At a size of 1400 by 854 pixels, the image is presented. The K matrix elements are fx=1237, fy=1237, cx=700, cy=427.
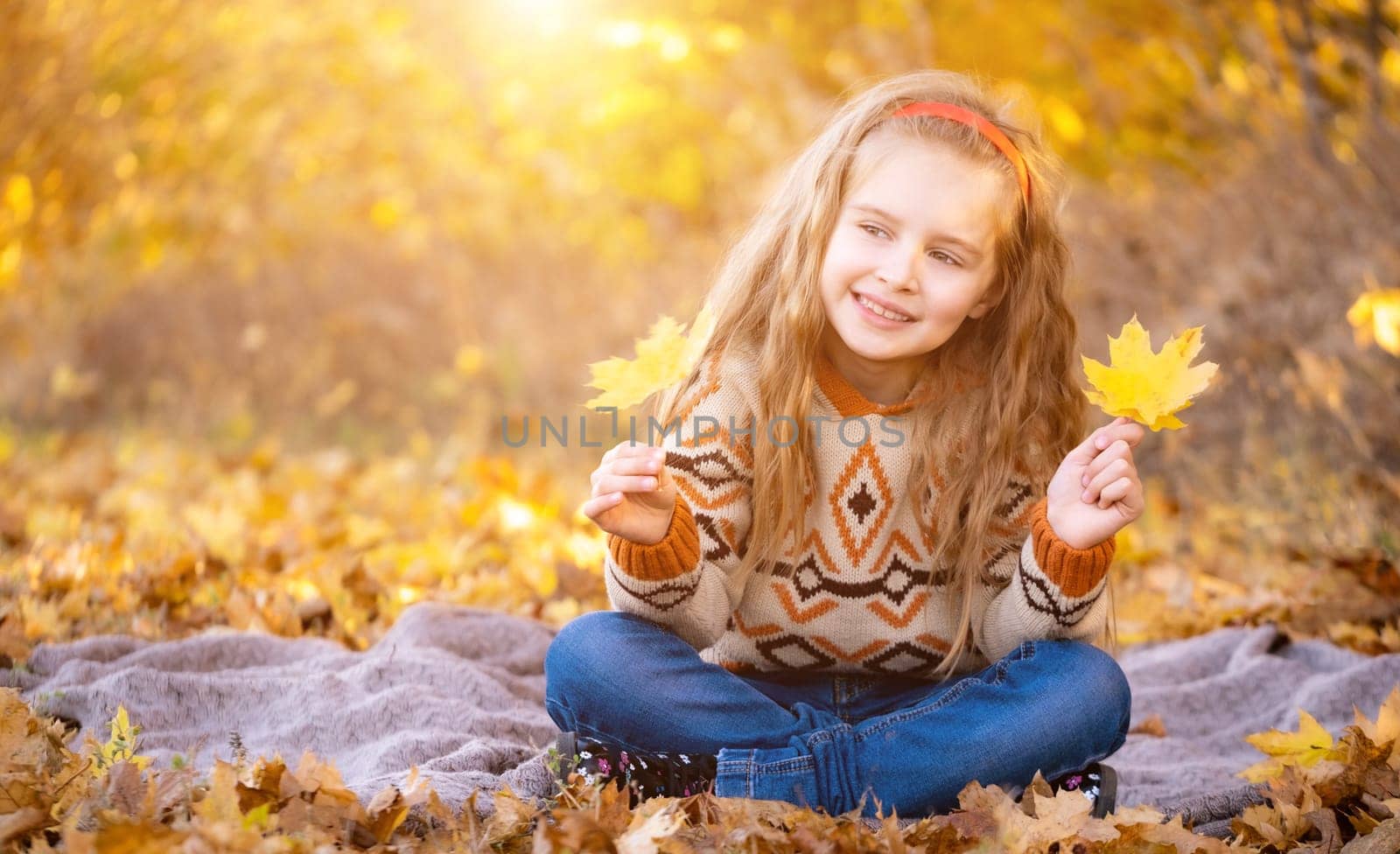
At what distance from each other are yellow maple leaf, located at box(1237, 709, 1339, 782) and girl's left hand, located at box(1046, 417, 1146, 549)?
510 mm

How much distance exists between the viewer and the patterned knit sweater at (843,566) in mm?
2062

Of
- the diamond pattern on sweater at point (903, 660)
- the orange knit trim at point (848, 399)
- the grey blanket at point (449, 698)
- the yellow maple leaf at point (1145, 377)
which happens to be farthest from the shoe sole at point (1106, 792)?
the orange knit trim at point (848, 399)

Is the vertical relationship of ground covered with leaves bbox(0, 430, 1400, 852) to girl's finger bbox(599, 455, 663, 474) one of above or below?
below

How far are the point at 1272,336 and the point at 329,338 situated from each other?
14.4 feet

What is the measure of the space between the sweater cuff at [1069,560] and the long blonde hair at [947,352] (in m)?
0.15

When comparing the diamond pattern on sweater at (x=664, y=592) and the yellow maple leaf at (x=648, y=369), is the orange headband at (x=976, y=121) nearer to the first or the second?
the yellow maple leaf at (x=648, y=369)

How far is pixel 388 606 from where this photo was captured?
301 centimetres

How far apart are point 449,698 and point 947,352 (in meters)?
1.15

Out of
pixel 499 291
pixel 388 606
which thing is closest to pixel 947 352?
pixel 388 606

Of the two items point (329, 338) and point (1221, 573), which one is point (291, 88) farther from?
point (1221, 573)

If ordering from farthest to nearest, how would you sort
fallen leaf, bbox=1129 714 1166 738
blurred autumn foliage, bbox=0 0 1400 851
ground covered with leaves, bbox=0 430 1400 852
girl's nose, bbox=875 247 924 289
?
blurred autumn foliage, bbox=0 0 1400 851 < fallen leaf, bbox=1129 714 1166 738 < girl's nose, bbox=875 247 924 289 < ground covered with leaves, bbox=0 430 1400 852

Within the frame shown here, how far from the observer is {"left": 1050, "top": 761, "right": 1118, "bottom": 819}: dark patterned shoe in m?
1.95

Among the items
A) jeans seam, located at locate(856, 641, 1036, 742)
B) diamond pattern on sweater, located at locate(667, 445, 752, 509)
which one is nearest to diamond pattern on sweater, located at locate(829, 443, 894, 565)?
diamond pattern on sweater, located at locate(667, 445, 752, 509)

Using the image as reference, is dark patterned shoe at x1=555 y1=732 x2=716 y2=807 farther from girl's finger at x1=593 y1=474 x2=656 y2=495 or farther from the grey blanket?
girl's finger at x1=593 y1=474 x2=656 y2=495
